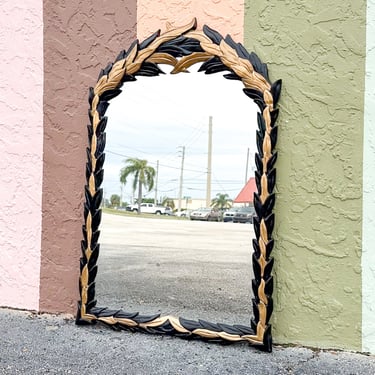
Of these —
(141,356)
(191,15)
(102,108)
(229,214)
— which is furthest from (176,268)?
(191,15)

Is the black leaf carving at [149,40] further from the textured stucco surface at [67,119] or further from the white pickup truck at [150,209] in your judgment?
the white pickup truck at [150,209]

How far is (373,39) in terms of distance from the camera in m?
3.19

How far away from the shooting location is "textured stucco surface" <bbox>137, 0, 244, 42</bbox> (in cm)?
345

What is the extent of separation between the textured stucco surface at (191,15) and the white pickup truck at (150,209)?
194 centimetres

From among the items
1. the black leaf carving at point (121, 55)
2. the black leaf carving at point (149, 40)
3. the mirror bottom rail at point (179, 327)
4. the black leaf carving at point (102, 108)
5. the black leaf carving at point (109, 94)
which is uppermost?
the black leaf carving at point (149, 40)

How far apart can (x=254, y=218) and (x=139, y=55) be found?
171 centimetres

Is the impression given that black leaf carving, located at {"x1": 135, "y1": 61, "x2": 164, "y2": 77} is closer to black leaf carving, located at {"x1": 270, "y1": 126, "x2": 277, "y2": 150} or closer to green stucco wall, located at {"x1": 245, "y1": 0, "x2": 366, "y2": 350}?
green stucco wall, located at {"x1": 245, "y1": 0, "x2": 366, "y2": 350}

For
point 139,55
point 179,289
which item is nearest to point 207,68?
point 139,55

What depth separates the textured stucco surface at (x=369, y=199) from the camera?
310 centimetres

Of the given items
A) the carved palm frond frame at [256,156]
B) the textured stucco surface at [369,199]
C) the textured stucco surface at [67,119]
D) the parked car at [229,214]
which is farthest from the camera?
the parked car at [229,214]

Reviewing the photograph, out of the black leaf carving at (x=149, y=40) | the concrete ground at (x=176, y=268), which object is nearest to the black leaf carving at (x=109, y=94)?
the black leaf carving at (x=149, y=40)

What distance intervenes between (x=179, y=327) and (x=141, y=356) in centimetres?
42

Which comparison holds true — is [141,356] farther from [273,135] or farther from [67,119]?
[67,119]

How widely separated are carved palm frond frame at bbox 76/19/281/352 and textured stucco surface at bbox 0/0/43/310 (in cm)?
A: 63
